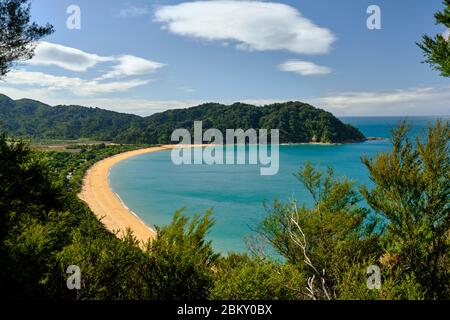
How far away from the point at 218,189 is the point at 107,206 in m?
22.1

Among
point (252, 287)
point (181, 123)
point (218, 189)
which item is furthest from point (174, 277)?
point (181, 123)

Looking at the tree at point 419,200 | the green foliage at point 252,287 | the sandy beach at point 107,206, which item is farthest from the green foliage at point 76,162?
the tree at point 419,200

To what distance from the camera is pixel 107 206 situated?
45.3 meters

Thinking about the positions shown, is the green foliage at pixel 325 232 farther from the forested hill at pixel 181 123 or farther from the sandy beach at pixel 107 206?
the forested hill at pixel 181 123

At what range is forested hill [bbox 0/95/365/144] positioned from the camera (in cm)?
14162

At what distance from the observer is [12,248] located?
11414 mm

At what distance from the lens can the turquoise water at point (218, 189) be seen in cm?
4088

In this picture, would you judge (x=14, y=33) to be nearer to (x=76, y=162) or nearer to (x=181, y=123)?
(x=76, y=162)

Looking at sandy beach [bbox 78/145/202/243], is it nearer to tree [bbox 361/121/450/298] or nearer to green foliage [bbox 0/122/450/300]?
green foliage [bbox 0/122/450/300]

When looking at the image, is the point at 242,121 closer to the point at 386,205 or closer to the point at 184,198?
→ the point at 184,198

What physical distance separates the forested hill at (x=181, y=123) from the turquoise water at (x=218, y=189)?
41345 mm

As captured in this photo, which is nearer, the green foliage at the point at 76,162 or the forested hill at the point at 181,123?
the green foliage at the point at 76,162
